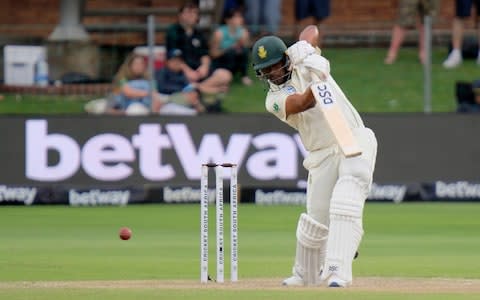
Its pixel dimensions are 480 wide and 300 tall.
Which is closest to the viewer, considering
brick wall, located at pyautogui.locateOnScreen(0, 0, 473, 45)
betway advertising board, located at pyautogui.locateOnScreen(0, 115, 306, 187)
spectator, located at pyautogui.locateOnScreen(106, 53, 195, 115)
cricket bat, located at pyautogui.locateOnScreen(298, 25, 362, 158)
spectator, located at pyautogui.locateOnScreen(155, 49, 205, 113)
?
cricket bat, located at pyautogui.locateOnScreen(298, 25, 362, 158)

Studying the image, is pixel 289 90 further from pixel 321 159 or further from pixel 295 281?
pixel 295 281

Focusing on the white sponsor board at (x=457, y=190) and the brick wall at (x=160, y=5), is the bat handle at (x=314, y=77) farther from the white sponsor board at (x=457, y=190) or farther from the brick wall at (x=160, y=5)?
the brick wall at (x=160, y=5)

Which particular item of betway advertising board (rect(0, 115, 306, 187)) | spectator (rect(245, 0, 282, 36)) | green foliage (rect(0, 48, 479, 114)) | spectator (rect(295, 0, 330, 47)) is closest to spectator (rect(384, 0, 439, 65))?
green foliage (rect(0, 48, 479, 114))

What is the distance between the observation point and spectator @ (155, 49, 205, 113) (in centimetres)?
1986

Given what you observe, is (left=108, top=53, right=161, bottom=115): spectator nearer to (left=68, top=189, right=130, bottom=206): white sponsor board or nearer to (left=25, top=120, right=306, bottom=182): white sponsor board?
(left=25, top=120, right=306, bottom=182): white sponsor board

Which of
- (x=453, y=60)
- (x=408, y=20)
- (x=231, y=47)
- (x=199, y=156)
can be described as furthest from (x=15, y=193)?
(x=453, y=60)

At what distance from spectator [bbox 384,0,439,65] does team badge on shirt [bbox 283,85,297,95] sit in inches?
420

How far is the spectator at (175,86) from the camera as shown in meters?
19.9

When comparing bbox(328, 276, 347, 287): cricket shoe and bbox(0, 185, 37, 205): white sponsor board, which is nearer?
bbox(328, 276, 347, 287): cricket shoe

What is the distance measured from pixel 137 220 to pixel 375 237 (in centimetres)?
324

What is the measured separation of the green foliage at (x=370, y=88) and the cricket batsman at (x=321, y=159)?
9.44 m

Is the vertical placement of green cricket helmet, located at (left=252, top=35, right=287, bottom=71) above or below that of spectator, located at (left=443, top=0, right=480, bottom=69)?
above

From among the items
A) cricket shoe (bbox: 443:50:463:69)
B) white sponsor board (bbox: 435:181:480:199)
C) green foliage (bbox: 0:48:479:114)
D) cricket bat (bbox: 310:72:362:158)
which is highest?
cricket bat (bbox: 310:72:362:158)

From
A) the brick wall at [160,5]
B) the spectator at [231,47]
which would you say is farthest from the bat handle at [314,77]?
the brick wall at [160,5]
